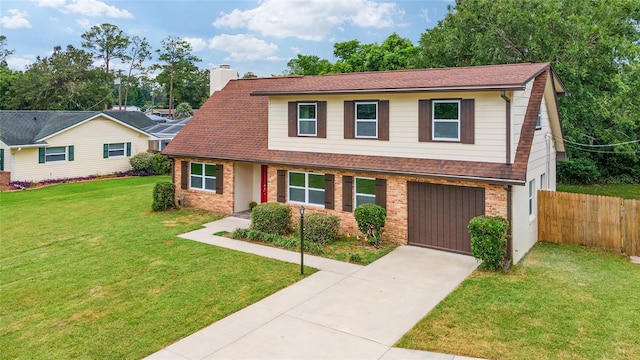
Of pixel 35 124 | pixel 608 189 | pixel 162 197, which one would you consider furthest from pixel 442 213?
pixel 35 124

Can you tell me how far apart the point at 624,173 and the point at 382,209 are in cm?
2185

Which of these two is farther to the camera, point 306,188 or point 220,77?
point 220,77

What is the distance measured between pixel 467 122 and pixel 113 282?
9862mm

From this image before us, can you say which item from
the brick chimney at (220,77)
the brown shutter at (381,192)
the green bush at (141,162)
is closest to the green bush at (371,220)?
the brown shutter at (381,192)

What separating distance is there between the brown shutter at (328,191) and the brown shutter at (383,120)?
2.20 meters

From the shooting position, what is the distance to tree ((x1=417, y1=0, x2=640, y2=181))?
18.7 metres

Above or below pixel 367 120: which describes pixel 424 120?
below

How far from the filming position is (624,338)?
23.1ft

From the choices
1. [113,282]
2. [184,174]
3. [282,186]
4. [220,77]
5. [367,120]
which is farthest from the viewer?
[220,77]

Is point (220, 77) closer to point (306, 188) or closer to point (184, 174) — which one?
point (184, 174)

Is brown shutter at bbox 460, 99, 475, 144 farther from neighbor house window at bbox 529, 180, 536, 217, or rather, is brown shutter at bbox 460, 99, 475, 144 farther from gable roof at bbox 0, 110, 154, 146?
gable roof at bbox 0, 110, 154, 146

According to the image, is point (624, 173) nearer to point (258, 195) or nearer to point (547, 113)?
point (547, 113)

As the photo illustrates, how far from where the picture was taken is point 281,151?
609 inches

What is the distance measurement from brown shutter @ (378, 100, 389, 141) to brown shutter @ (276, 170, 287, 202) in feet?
13.0
